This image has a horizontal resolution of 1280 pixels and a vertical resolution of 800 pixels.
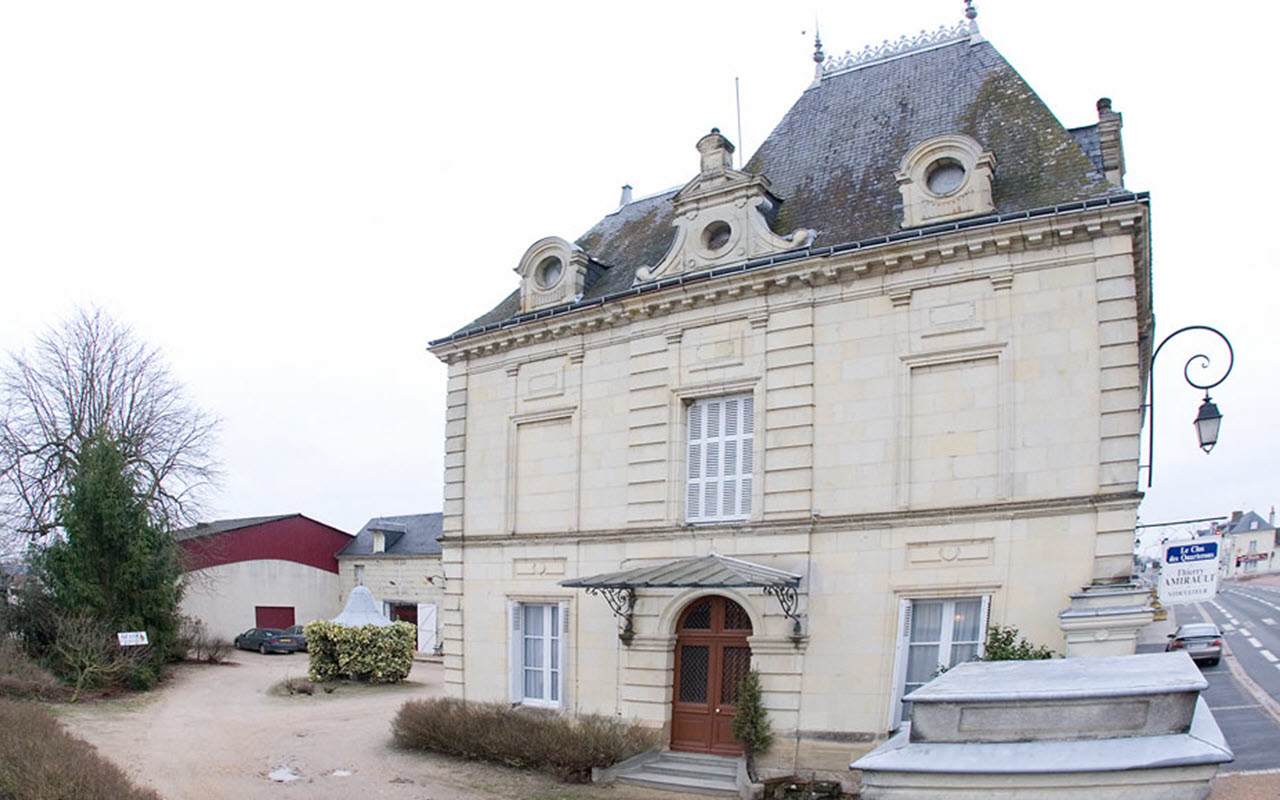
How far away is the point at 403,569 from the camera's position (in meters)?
40.8

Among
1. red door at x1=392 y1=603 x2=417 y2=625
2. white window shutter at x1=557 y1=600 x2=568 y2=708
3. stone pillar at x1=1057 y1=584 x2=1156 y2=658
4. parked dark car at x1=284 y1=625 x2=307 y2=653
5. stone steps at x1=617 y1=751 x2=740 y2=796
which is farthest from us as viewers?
red door at x1=392 y1=603 x2=417 y2=625

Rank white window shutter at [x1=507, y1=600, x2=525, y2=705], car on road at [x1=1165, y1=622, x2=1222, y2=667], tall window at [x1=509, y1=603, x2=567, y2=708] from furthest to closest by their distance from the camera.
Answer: car on road at [x1=1165, y1=622, x2=1222, y2=667] → white window shutter at [x1=507, y1=600, x2=525, y2=705] → tall window at [x1=509, y1=603, x2=567, y2=708]

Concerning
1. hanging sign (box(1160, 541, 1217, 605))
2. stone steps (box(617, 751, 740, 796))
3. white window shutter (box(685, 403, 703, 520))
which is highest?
white window shutter (box(685, 403, 703, 520))

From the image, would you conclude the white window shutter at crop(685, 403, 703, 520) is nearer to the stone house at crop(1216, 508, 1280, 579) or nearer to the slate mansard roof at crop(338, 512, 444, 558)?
the slate mansard roof at crop(338, 512, 444, 558)

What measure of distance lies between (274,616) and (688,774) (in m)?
30.3

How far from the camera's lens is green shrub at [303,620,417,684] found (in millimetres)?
26203

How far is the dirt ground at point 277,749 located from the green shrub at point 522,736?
0.79 feet

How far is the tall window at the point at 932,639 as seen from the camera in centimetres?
1264

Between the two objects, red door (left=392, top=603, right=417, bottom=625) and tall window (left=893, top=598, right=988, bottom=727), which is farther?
red door (left=392, top=603, right=417, bottom=625)

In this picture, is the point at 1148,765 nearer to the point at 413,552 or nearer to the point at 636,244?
the point at 636,244

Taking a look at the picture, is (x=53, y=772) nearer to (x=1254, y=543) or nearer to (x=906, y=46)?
(x=906, y=46)

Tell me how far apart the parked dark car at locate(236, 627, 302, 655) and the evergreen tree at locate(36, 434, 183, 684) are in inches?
367

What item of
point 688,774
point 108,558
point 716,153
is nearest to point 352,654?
point 108,558

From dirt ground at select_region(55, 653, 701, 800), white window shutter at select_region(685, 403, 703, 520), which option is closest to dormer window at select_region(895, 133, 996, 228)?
white window shutter at select_region(685, 403, 703, 520)
